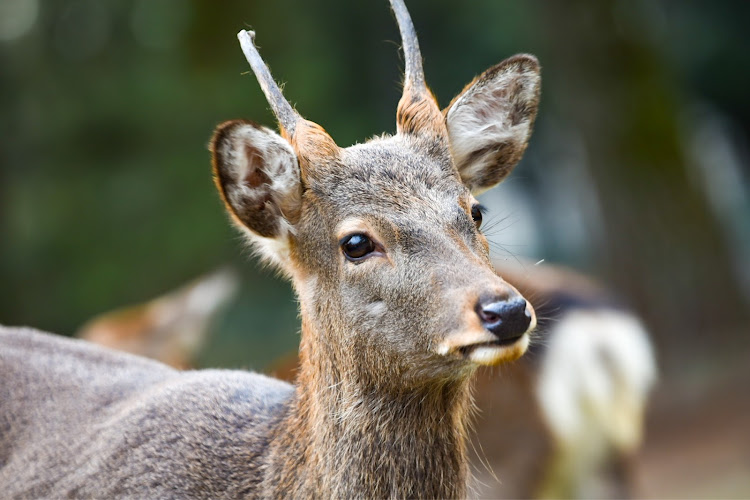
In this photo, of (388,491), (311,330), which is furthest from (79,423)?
(388,491)

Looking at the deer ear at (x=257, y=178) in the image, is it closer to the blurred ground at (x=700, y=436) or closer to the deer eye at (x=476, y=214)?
the deer eye at (x=476, y=214)

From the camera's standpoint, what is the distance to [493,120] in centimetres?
381

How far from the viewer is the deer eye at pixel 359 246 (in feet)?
10.5

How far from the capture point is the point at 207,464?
3338 millimetres

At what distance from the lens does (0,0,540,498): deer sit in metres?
3.08

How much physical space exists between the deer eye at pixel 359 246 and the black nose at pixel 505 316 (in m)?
0.53

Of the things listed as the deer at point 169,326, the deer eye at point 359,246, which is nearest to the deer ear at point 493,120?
the deer eye at point 359,246

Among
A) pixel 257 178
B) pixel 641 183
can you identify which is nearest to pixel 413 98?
pixel 257 178

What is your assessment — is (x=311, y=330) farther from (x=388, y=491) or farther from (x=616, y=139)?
(x=616, y=139)

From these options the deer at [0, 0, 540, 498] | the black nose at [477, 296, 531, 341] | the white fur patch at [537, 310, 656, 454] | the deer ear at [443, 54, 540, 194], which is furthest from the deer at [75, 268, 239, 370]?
the black nose at [477, 296, 531, 341]

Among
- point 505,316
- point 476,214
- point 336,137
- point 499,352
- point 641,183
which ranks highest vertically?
point 336,137

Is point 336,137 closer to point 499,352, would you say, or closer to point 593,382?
point 593,382

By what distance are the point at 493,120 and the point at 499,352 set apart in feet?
4.21

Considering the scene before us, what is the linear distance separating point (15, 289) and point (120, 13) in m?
5.28
